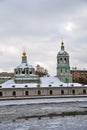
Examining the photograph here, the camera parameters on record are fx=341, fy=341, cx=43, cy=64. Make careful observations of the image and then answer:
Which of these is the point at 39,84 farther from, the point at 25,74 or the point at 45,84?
the point at 25,74

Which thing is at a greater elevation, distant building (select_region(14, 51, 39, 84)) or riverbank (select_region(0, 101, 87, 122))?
distant building (select_region(14, 51, 39, 84))

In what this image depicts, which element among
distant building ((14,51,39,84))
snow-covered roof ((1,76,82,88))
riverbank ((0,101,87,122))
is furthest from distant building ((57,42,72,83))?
riverbank ((0,101,87,122))

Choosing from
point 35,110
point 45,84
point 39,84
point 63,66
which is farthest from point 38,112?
point 63,66

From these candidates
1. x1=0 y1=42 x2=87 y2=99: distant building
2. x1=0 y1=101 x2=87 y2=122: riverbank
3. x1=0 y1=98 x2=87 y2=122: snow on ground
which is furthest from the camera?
x1=0 y1=42 x2=87 y2=99: distant building

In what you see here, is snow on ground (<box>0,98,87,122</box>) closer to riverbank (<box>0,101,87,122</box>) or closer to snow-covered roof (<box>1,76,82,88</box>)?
riverbank (<box>0,101,87,122</box>)

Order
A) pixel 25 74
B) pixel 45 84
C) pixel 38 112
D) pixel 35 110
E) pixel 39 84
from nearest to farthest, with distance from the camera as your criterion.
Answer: pixel 38 112
pixel 35 110
pixel 39 84
pixel 45 84
pixel 25 74

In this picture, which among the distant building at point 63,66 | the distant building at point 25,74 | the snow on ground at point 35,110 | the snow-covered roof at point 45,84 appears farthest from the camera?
the distant building at point 63,66

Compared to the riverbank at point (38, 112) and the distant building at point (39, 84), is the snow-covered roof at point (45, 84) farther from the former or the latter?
the riverbank at point (38, 112)

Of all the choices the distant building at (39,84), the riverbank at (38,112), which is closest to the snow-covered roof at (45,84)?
the distant building at (39,84)

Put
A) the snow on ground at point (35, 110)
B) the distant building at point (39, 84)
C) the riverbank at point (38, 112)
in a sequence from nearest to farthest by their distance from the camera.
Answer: the riverbank at point (38, 112) → the snow on ground at point (35, 110) → the distant building at point (39, 84)

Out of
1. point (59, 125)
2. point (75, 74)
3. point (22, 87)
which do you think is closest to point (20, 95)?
point (22, 87)

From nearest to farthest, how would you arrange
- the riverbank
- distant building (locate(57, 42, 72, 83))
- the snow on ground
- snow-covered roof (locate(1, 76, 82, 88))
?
the riverbank, the snow on ground, snow-covered roof (locate(1, 76, 82, 88)), distant building (locate(57, 42, 72, 83))

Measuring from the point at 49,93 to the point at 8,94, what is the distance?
934 centimetres

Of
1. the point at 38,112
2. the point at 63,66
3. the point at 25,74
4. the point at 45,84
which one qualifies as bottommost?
the point at 38,112
